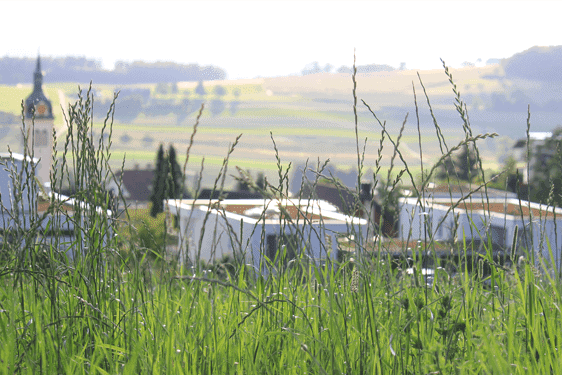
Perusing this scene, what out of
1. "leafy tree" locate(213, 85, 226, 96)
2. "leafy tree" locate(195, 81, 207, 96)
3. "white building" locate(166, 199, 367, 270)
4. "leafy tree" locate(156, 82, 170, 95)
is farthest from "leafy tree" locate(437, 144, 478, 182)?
"leafy tree" locate(156, 82, 170, 95)

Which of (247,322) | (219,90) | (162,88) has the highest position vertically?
(162,88)

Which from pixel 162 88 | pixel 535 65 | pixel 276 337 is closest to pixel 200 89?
pixel 162 88

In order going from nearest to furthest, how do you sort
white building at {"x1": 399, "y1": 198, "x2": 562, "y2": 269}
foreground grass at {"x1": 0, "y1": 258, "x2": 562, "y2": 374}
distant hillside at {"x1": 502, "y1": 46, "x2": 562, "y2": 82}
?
foreground grass at {"x1": 0, "y1": 258, "x2": 562, "y2": 374}, white building at {"x1": 399, "y1": 198, "x2": 562, "y2": 269}, distant hillside at {"x1": 502, "y1": 46, "x2": 562, "y2": 82}

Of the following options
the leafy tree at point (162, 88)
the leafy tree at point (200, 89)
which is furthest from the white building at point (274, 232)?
the leafy tree at point (162, 88)

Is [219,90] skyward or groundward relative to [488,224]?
skyward

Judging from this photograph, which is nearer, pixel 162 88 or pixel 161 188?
pixel 161 188

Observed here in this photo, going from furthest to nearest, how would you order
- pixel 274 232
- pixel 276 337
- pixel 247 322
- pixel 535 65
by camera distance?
pixel 535 65, pixel 274 232, pixel 247 322, pixel 276 337

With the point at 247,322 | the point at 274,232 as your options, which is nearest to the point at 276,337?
the point at 247,322

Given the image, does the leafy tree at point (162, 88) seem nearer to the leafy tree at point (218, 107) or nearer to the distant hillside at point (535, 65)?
the leafy tree at point (218, 107)

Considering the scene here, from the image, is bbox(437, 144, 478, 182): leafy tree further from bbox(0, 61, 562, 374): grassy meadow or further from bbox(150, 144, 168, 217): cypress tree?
bbox(150, 144, 168, 217): cypress tree

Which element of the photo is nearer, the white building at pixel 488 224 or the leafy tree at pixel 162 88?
the white building at pixel 488 224

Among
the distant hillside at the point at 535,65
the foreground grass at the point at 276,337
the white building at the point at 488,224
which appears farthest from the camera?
the distant hillside at the point at 535,65

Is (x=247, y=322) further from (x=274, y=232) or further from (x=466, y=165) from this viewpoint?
(x=466, y=165)

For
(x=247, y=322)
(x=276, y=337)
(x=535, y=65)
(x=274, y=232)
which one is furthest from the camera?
(x=535, y=65)
